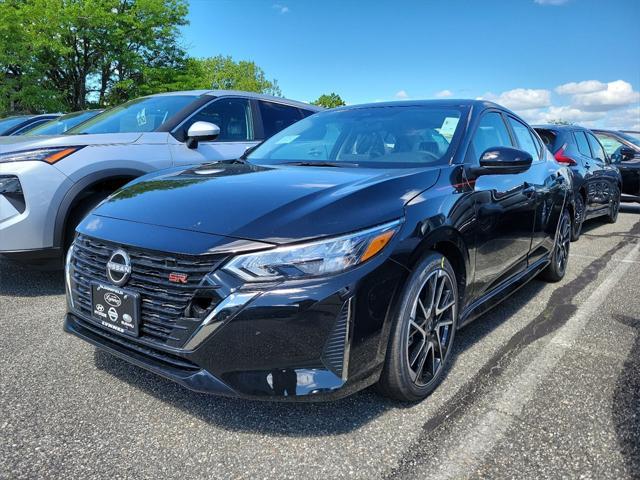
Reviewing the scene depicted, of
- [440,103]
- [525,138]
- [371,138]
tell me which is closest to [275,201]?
[371,138]

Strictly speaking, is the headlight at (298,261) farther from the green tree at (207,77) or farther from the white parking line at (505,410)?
the green tree at (207,77)

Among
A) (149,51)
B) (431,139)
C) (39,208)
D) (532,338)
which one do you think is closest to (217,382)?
(431,139)

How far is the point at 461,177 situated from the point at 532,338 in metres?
1.29

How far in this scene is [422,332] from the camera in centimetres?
240

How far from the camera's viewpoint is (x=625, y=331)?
3461mm

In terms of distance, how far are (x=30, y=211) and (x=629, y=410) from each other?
391 centimetres

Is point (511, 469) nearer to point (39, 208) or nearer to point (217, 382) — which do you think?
point (217, 382)

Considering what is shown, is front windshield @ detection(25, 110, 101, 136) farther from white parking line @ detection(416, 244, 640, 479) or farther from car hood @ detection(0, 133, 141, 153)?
white parking line @ detection(416, 244, 640, 479)

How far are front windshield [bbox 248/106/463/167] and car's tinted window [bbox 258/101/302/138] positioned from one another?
5.87ft

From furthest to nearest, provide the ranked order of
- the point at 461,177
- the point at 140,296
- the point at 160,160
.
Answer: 1. the point at 160,160
2. the point at 461,177
3. the point at 140,296

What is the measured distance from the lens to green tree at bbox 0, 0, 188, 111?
2150cm

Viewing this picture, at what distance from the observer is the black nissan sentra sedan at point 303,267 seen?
194cm

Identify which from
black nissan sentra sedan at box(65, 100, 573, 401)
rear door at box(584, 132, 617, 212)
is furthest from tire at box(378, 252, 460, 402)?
rear door at box(584, 132, 617, 212)

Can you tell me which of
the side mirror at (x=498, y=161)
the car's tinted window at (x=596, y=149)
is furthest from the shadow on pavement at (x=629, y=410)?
the car's tinted window at (x=596, y=149)
